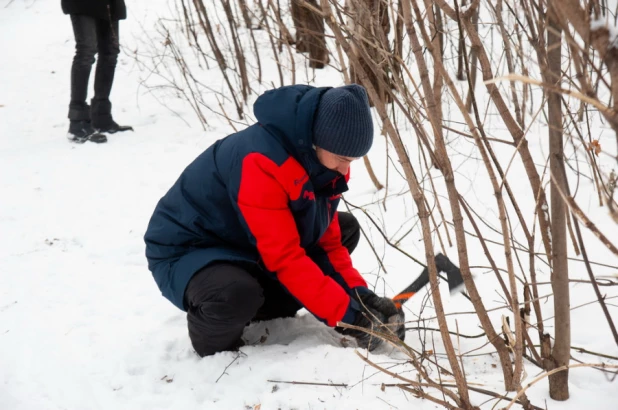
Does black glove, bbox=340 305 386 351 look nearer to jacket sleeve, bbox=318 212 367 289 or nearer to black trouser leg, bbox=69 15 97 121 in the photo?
jacket sleeve, bbox=318 212 367 289

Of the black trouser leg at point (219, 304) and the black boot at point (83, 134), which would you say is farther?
the black boot at point (83, 134)

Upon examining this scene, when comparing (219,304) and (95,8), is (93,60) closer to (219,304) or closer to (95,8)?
(95,8)

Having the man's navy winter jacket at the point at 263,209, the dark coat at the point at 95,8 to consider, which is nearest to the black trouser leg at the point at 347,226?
the man's navy winter jacket at the point at 263,209

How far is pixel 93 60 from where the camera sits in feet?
13.5

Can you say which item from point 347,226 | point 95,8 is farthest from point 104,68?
point 347,226

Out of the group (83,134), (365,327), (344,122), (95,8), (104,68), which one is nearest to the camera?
(344,122)

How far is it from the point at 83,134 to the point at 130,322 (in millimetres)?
2649

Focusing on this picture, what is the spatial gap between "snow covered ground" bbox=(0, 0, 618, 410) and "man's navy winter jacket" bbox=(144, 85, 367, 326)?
23cm

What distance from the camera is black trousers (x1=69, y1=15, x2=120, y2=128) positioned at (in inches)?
157

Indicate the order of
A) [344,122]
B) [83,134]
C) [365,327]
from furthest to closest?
[83,134] < [365,327] < [344,122]

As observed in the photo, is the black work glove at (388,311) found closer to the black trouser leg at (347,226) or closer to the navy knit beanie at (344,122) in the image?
the black trouser leg at (347,226)

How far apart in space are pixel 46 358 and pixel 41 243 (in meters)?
1.11

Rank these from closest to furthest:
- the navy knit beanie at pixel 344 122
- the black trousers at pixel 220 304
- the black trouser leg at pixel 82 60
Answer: the navy knit beanie at pixel 344 122 < the black trousers at pixel 220 304 < the black trouser leg at pixel 82 60

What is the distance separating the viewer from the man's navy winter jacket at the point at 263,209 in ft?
5.42
